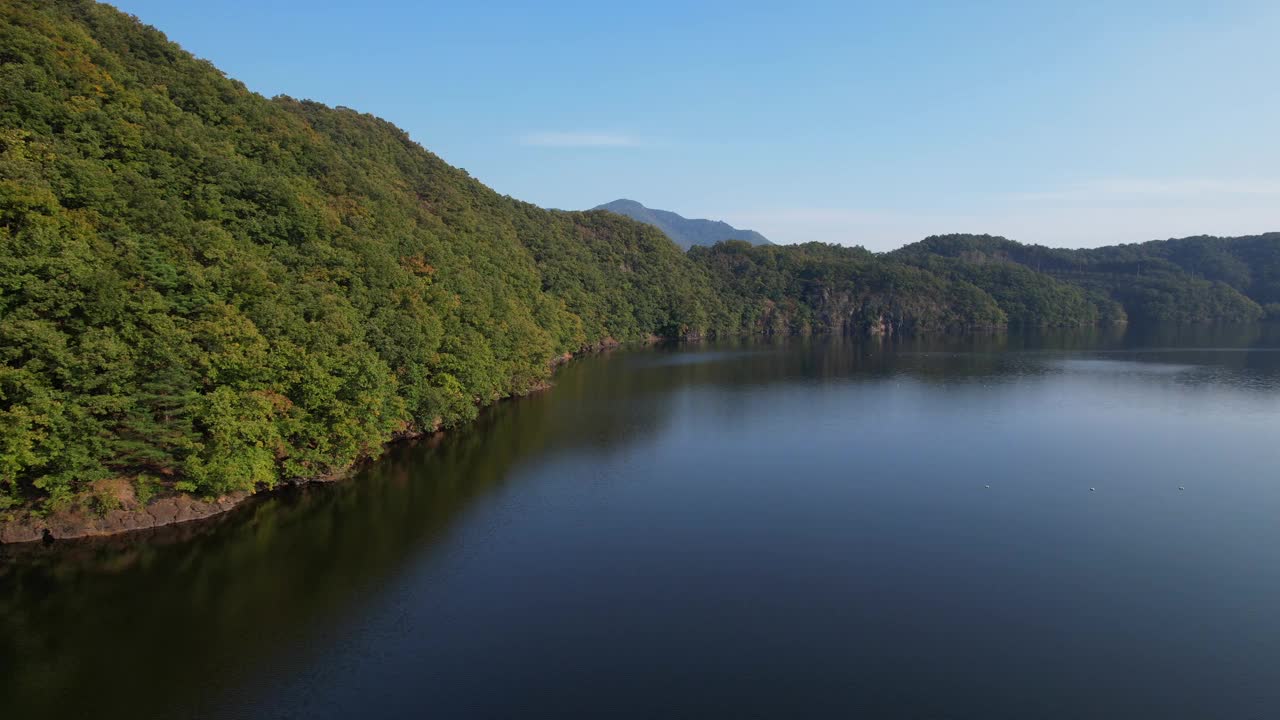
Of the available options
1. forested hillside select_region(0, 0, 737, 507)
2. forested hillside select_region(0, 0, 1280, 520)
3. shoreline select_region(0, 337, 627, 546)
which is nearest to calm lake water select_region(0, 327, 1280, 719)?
A: shoreline select_region(0, 337, 627, 546)

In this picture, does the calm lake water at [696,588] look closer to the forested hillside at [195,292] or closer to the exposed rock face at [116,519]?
the exposed rock face at [116,519]

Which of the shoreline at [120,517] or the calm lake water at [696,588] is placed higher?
the shoreline at [120,517]

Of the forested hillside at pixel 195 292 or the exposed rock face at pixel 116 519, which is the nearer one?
the forested hillside at pixel 195 292

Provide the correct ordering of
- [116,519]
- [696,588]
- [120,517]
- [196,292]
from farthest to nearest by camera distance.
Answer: [196,292] → [120,517] → [116,519] → [696,588]

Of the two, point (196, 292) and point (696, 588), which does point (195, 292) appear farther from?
point (696, 588)

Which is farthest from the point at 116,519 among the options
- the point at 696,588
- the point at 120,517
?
the point at 696,588

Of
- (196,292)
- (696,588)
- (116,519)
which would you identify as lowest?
(696,588)

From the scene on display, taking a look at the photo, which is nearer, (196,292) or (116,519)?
(116,519)

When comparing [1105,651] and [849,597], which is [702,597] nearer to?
[849,597]

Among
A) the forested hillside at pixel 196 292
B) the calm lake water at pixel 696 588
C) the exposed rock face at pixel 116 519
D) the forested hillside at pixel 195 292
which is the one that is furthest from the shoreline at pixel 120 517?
the forested hillside at pixel 195 292

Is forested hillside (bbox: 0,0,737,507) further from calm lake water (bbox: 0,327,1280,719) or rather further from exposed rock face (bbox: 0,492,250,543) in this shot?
calm lake water (bbox: 0,327,1280,719)
